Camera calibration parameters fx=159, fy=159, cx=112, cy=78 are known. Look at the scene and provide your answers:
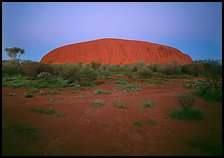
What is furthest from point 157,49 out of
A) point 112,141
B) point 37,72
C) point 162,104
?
point 112,141

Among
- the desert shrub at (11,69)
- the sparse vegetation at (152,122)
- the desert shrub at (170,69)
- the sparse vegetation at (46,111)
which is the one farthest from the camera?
the desert shrub at (170,69)

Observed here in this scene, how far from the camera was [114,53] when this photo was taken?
161 feet

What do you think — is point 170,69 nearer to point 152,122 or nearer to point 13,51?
point 152,122

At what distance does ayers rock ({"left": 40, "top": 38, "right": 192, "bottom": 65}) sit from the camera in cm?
4666

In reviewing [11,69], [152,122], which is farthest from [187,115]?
[11,69]

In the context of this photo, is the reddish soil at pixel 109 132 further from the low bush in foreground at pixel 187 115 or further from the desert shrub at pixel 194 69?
the desert shrub at pixel 194 69

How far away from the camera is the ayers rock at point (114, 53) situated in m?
46.7

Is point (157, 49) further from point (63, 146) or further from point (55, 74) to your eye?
point (63, 146)

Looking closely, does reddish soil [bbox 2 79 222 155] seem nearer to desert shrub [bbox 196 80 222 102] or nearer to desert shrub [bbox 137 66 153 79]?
desert shrub [bbox 196 80 222 102]

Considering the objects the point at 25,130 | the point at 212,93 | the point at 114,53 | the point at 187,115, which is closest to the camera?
the point at 25,130

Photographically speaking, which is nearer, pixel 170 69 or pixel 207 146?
pixel 207 146

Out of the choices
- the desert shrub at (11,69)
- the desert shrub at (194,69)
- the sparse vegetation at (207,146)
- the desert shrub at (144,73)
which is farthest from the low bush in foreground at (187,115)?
the desert shrub at (11,69)

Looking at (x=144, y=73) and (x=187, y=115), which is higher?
(x=144, y=73)

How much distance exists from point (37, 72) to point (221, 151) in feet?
59.5
